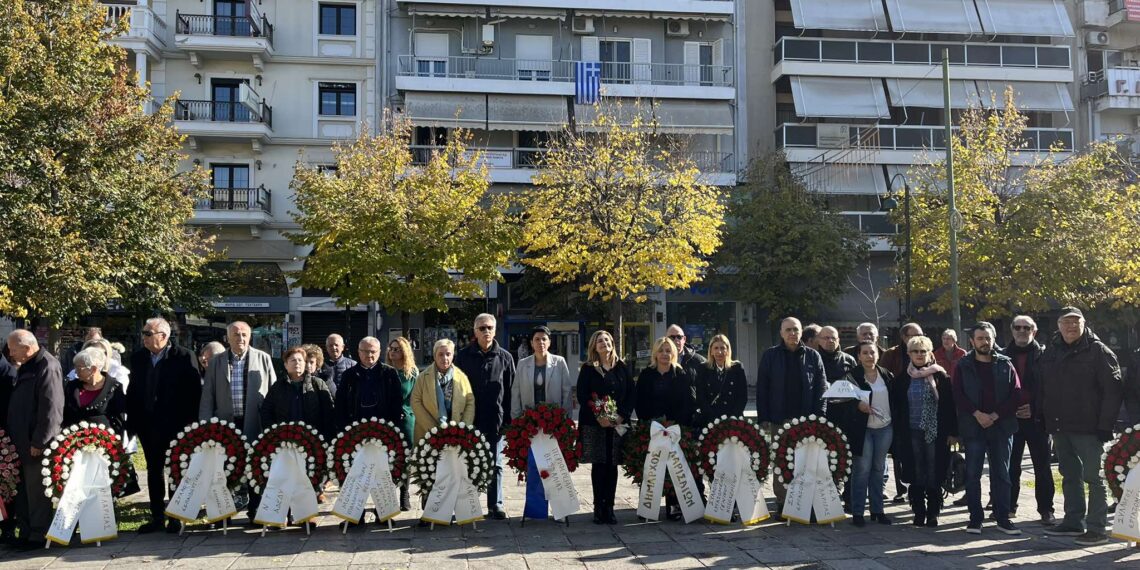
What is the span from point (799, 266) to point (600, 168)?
7.80m

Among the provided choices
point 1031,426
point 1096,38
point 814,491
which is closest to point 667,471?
point 814,491

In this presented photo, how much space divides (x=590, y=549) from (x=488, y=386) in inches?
77.4

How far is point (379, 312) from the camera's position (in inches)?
954

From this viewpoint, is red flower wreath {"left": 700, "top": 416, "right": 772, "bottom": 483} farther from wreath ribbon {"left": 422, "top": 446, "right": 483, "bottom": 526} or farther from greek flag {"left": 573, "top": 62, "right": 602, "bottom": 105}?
greek flag {"left": 573, "top": 62, "right": 602, "bottom": 105}

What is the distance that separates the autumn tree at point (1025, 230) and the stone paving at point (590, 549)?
51.1 ft

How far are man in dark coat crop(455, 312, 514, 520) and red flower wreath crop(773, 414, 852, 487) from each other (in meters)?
2.64

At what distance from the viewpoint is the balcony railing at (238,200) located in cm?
2509

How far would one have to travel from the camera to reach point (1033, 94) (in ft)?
96.0

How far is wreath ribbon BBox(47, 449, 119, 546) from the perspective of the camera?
7.14 metres

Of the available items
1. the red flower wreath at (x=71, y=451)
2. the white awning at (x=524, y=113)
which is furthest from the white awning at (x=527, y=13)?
the red flower wreath at (x=71, y=451)

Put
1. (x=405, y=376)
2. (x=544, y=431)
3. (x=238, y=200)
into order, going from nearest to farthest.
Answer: (x=544, y=431) < (x=405, y=376) < (x=238, y=200)

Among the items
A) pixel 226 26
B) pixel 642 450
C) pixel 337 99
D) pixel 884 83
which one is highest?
pixel 226 26

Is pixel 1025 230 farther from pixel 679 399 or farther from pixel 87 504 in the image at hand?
pixel 87 504

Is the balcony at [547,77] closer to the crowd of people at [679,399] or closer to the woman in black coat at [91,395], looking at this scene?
the crowd of people at [679,399]
